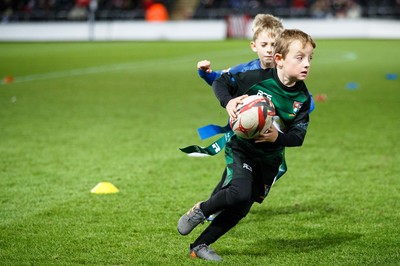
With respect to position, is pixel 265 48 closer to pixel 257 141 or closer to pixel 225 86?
pixel 225 86

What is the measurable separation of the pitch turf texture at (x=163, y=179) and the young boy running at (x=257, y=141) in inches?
10.5

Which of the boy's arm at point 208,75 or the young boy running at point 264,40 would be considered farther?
the young boy running at point 264,40

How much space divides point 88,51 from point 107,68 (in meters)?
8.03

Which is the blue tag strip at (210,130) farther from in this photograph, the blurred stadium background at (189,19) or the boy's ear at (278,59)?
the blurred stadium background at (189,19)

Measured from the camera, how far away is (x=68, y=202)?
697 centimetres

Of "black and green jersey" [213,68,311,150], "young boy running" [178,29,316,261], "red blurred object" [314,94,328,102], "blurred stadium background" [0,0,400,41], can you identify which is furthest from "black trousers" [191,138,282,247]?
"blurred stadium background" [0,0,400,41]

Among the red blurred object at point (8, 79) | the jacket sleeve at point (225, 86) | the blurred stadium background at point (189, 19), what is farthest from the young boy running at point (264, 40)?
the blurred stadium background at point (189, 19)

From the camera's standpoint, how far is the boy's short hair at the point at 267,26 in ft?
20.6

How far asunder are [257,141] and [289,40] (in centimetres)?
74

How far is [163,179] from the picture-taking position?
802 centimetres

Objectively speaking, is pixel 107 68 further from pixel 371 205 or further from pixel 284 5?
pixel 284 5

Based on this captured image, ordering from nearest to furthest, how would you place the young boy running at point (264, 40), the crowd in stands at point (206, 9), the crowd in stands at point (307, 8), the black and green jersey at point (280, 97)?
1. the black and green jersey at point (280, 97)
2. the young boy running at point (264, 40)
3. the crowd in stands at point (307, 8)
4. the crowd in stands at point (206, 9)

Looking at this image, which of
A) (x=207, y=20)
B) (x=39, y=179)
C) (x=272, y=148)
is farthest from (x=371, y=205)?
(x=207, y=20)

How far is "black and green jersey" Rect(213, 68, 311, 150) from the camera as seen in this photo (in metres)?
5.21
